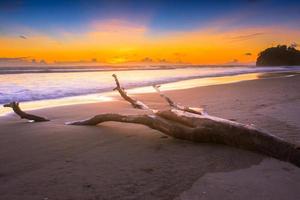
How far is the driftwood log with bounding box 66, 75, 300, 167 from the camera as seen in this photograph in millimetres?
3920

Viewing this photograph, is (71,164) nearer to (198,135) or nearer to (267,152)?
(198,135)

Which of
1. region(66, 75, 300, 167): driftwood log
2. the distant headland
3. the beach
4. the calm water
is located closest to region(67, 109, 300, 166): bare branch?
region(66, 75, 300, 167): driftwood log

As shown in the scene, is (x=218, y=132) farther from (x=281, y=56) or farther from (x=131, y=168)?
(x=281, y=56)

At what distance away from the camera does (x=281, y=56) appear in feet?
299

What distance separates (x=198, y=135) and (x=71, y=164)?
1808 millimetres

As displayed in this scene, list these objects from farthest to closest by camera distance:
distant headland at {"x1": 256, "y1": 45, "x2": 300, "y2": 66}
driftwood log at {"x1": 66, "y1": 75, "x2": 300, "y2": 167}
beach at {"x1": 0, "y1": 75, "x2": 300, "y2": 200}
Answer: distant headland at {"x1": 256, "y1": 45, "x2": 300, "y2": 66}
driftwood log at {"x1": 66, "y1": 75, "x2": 300, "y2": 167}
beach at {"x1": 0, "y1": 75, "x2": 300, "y2": 200}

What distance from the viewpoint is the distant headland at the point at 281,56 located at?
9038 cm

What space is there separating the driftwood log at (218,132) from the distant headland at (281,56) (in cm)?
9266

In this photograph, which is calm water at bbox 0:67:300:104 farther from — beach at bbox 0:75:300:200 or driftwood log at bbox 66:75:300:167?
driftwood log at bbox 66:75:300:167

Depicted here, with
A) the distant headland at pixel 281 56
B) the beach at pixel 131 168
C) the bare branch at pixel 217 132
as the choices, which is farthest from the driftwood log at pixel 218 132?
the distant headland at pixel 281 56

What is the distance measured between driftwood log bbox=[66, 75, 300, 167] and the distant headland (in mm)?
92665

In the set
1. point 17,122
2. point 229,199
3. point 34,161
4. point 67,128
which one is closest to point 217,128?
point 229,199

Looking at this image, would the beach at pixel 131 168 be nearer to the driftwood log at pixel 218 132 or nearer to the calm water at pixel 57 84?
the driftwood log at pixel 218 132

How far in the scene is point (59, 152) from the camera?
175 inches
